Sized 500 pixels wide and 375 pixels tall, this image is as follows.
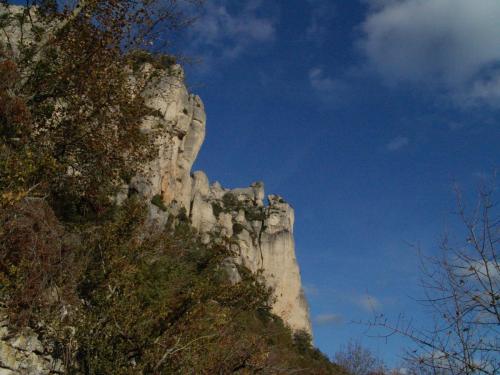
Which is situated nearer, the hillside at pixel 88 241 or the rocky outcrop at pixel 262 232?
the hillside at pixel 88 241

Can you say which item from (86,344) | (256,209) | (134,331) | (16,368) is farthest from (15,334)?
(256,209)

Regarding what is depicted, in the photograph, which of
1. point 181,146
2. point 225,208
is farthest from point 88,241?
point 225,208

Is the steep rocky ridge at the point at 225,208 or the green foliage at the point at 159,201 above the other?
the steep rocky ridge at the point at 225,208

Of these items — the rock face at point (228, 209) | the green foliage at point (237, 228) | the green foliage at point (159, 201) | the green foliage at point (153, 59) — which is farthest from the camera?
the green foliage at point (237, 228)

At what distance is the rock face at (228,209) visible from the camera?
41.8 m

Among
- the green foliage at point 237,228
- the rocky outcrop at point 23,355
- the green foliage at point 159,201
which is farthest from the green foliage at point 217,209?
the rocky outcrop at point 23,355

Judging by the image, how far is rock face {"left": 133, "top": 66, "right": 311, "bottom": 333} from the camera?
4184cm

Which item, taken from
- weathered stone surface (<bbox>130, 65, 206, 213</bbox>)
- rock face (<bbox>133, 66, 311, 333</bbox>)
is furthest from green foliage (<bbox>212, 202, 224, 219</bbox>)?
weathered stone surface (<bbox>130, 65, 206, 213</bbox>)

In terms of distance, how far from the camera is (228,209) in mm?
64625

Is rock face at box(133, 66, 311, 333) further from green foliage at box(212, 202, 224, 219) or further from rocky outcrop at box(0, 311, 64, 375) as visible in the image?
rocky outcrop at box(0, 311, 64, 375)

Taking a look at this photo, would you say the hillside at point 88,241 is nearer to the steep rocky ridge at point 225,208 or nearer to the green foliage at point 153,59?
the green foliage at point 153,59

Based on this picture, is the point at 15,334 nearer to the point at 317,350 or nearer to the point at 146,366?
the point at 146,366

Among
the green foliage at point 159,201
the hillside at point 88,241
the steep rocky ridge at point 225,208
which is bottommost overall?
the hillside at point 88,241

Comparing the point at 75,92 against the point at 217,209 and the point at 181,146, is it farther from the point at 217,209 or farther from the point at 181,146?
the point at 217,209
